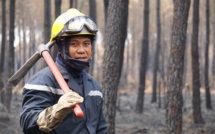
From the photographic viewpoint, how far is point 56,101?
9.92ft

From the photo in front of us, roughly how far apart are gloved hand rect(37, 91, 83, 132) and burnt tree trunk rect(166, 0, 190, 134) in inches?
226

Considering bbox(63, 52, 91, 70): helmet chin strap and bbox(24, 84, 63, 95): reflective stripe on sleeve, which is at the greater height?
bbox(63, 52, 91, 70): helmet chin strap

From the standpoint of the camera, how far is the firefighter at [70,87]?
114 inches

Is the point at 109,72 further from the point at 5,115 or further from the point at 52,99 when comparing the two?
the point at 52,99

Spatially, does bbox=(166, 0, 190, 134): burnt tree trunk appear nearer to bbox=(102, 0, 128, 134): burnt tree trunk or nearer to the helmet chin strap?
bbox=(102, 0, 128, 134): burnt tree trunk

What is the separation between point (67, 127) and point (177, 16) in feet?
18.3

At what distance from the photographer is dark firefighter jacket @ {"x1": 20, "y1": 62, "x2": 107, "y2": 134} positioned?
2881 millimetres

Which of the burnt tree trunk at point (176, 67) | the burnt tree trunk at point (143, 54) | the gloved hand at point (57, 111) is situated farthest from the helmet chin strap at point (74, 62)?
the burnt tree trunk at point (143, 54)

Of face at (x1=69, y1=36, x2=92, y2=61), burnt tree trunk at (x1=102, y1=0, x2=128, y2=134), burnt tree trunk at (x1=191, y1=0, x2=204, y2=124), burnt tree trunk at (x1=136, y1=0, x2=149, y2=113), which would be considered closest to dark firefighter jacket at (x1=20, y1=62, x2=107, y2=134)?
face at (x1=69, y1=36, x2=92, y2=61)

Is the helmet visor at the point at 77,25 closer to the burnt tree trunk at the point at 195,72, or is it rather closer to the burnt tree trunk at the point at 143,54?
the burnt tree trunk at the point at 195,72

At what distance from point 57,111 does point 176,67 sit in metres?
5.81

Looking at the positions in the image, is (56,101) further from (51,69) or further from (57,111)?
(57,111)

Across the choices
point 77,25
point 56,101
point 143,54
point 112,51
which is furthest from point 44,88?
point 143,54

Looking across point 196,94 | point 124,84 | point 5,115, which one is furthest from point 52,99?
point 124,84
